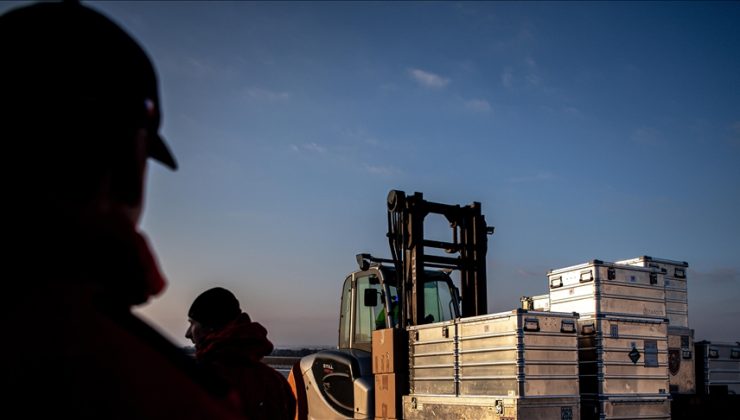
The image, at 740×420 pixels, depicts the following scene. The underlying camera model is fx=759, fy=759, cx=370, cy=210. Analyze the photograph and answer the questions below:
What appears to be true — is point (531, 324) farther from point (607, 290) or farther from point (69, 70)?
point (69, 70)

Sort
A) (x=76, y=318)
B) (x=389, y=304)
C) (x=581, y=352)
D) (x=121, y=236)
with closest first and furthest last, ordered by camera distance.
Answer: (x=76, y=318) < (x=121, y=236) < (x=581, y=352) < (x=389, y=304)

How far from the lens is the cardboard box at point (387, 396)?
11241 mm

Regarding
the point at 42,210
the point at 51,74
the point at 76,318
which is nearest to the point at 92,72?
the point at 51,74

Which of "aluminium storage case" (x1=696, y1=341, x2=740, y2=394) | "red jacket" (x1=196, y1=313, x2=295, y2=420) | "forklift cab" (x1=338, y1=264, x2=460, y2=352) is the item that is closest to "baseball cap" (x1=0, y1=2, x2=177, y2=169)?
"red jacket" (x1=196, y1=313, x2=295, y2=420)

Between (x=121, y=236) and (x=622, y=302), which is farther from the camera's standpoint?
(x=622, y=302)

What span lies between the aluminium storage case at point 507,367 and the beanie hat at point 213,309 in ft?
18.8

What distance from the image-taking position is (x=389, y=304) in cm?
A: 1221

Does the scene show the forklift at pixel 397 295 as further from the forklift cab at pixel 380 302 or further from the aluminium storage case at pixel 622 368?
the aluminium storage case at pixel 622 368

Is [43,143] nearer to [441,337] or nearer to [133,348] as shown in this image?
[133,348]

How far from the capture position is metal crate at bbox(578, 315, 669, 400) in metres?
10.2

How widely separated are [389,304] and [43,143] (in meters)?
11.2

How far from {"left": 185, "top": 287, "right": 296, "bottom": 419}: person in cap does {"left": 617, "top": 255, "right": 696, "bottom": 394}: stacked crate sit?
8501 millimetres

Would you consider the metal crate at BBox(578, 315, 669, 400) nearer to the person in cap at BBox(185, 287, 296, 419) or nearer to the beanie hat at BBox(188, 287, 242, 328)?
the person in cap at BBox(185, 287, 296, 419)

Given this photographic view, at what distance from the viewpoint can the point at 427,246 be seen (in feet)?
40.7
